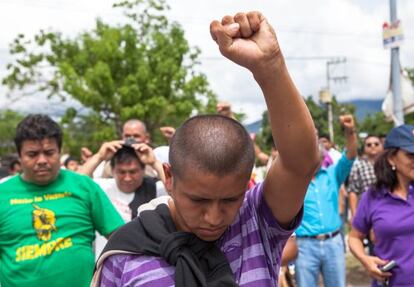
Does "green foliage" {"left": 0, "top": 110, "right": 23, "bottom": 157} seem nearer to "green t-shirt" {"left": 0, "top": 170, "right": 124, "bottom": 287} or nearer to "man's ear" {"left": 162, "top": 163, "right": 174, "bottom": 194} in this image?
"green t-shirt" {"left": 0, "top": 170, "right": 124, "bottom": 287}

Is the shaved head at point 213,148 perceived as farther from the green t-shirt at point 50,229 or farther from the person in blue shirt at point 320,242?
the person in blue shirt at point 320,242

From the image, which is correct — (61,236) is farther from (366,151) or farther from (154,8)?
(154,8)

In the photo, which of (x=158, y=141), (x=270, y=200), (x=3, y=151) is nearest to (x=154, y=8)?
(x=158, y=141)

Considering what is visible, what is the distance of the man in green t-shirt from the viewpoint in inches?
119

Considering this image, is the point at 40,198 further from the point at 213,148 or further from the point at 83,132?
the point at 83,132

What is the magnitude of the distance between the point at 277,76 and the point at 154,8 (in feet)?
59.6

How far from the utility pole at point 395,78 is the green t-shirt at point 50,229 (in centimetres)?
553

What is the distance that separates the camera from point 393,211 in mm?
3332

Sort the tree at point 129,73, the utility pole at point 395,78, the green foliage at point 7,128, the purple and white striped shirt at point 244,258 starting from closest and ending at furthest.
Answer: the purple and white striped shirt at point 244,258, the utility pole at point 395,78, the tree at point 129,73, the green foliage at point 7,128

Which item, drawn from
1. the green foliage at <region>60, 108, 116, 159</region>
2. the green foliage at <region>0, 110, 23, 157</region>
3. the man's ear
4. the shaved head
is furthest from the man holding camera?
the green foliage at <region>0, 110, 23, 157</region>

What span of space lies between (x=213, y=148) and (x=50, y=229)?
197 cm

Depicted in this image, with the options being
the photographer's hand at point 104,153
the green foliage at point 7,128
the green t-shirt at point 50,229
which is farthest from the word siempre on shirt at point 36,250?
the green foliage at point 7,128

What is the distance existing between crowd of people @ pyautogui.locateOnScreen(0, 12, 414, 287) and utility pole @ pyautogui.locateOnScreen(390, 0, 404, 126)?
835 millimetres

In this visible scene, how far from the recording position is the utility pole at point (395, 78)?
769 cm
